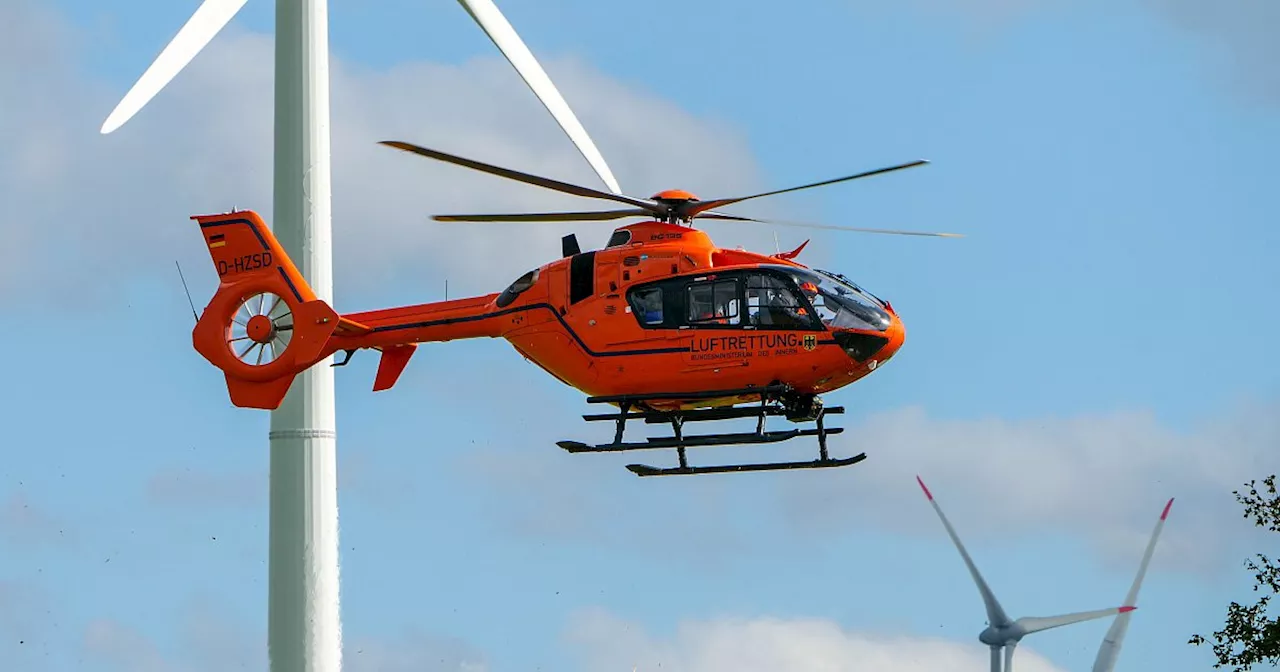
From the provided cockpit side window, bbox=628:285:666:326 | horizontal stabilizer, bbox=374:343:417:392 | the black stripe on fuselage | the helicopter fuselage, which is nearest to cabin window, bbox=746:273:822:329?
the helicopter fuselage

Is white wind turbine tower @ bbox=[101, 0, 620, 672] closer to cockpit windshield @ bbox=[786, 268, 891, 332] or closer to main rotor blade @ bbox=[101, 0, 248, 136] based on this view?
main rotor blade @ bbox=[101, 0, 248, 136]

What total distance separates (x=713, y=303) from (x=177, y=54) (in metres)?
17.1

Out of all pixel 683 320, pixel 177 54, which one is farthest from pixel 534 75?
pixel 683 320

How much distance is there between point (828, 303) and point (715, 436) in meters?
3.75

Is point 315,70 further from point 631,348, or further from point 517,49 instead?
point 631,348

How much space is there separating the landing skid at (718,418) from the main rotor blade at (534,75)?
934 centimetres

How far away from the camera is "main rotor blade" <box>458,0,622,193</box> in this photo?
7019 cm

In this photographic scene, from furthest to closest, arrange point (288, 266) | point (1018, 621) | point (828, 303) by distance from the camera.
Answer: point (1018, 621) → point (288, 266) → point (828, 303)

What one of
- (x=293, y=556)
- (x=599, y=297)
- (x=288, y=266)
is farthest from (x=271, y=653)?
(x=599, y=297)

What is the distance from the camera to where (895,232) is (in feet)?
203

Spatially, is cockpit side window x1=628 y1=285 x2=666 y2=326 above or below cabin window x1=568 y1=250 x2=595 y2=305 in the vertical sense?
below

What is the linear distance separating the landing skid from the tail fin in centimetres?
704

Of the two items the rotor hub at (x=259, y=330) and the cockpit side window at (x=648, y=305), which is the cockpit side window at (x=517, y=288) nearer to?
the cockpit side window at (x=648, y=305)

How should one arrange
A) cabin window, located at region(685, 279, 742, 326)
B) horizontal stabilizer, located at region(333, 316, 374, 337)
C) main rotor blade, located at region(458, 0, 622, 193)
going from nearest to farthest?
cabin window, located at region(685, 279, 742, 326), horizontal stabilizer, located at region(333, 316, 374, 337), main rotor blade, located at region(458, 0, 622, 193)
